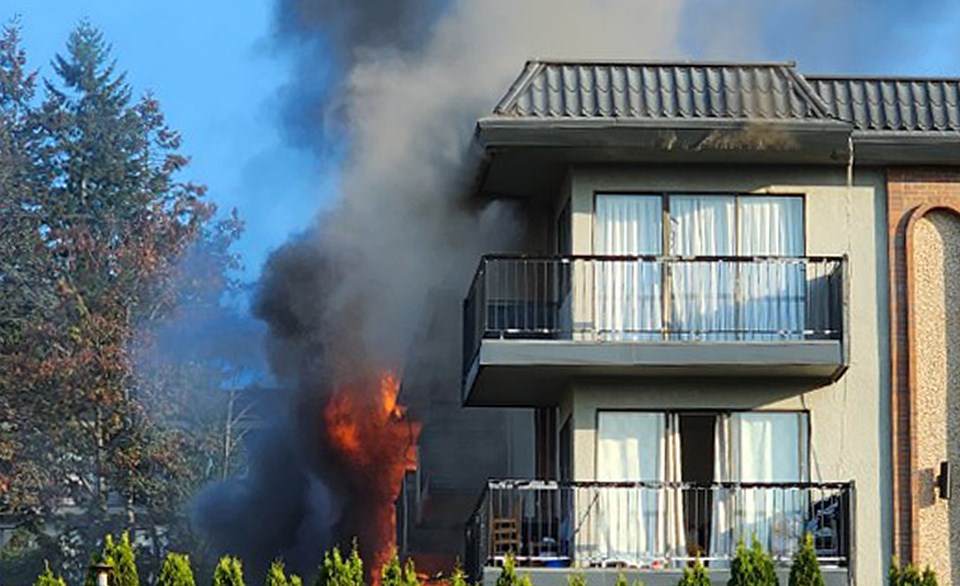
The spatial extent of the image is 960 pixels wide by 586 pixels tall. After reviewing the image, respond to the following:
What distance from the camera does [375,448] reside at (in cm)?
3775

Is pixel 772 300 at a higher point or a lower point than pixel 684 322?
higher

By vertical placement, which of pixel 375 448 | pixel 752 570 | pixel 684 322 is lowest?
pixel 752 570

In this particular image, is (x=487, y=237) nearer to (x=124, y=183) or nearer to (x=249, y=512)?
(x=249, y=512)

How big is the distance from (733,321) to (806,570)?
3708mm

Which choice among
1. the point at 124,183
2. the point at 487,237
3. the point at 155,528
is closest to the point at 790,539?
the point at 487,237

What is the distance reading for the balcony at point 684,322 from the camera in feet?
87.5

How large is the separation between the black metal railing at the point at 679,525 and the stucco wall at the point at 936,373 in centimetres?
150

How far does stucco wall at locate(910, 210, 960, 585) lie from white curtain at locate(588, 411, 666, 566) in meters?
3.24

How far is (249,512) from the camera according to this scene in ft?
147

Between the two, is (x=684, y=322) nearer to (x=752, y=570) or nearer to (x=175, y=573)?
(x=752, y=570)

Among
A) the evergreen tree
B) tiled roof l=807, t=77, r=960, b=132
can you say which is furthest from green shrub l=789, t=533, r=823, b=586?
tiled roof l=807, t=77, r=960, b=132

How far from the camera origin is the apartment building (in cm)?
2678

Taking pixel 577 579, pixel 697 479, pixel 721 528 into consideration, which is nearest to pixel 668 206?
pixel 697 479

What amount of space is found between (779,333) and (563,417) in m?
3.24
